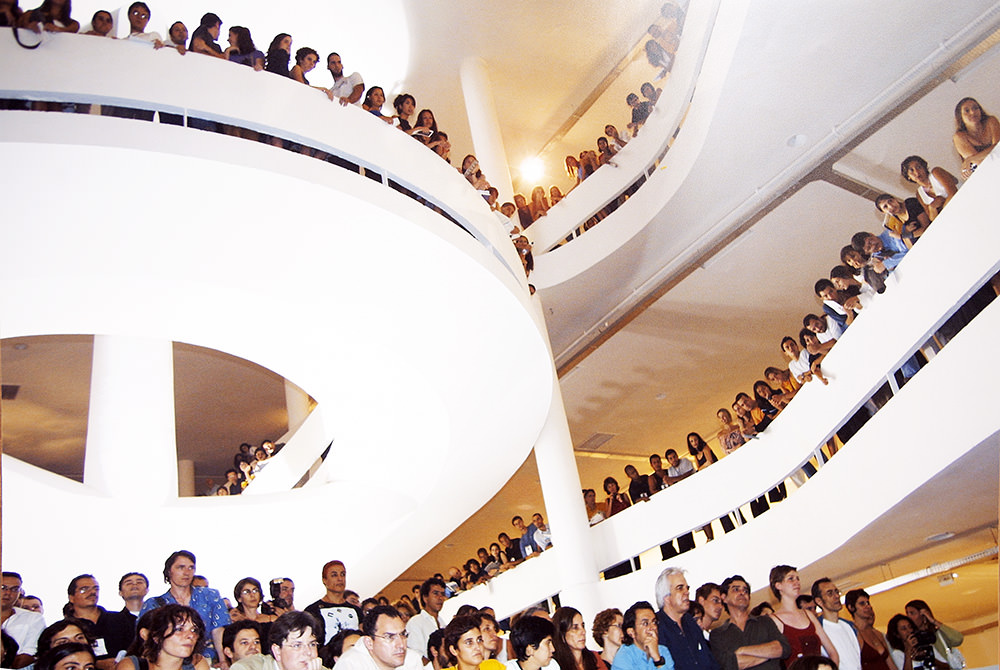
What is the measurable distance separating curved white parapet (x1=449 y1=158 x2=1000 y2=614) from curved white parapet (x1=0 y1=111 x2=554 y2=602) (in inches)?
75.1

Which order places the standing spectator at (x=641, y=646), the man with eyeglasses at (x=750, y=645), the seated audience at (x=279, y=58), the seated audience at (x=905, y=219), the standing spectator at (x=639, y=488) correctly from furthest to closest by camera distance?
the standing spectator at (x=639, y=488) → the seated audience at (x=279, y=58) → the seated audience at (x=905, y=219) → the man with eyeglasses at (x=750, y=645) → the standing spectator at (x=641, y=646)

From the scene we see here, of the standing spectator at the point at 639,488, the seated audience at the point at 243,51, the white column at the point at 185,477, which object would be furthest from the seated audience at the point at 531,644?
the white column at the point at 185,477

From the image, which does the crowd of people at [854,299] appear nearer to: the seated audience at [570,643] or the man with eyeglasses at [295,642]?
the seated audience at [570,643]

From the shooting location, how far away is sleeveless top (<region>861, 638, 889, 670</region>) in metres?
5.55

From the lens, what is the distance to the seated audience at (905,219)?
624cm

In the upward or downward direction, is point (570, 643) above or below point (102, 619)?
below

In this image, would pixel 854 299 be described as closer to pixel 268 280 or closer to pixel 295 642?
pixel 268 280

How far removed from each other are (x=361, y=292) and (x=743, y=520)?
4.57 metres

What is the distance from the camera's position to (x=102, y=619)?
4.93 m

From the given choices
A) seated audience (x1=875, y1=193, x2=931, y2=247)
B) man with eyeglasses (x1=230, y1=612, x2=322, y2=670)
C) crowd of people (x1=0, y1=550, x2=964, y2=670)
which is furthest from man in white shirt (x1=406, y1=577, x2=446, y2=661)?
seated audience (x1=875, y1=193, x2=931, y2=247)

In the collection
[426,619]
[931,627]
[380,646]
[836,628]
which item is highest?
[426,619]

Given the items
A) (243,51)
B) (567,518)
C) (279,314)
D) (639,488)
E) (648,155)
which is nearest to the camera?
(243,51)

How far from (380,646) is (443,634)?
0.86 metres

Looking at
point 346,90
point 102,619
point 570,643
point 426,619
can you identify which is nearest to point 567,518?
point 426,619
